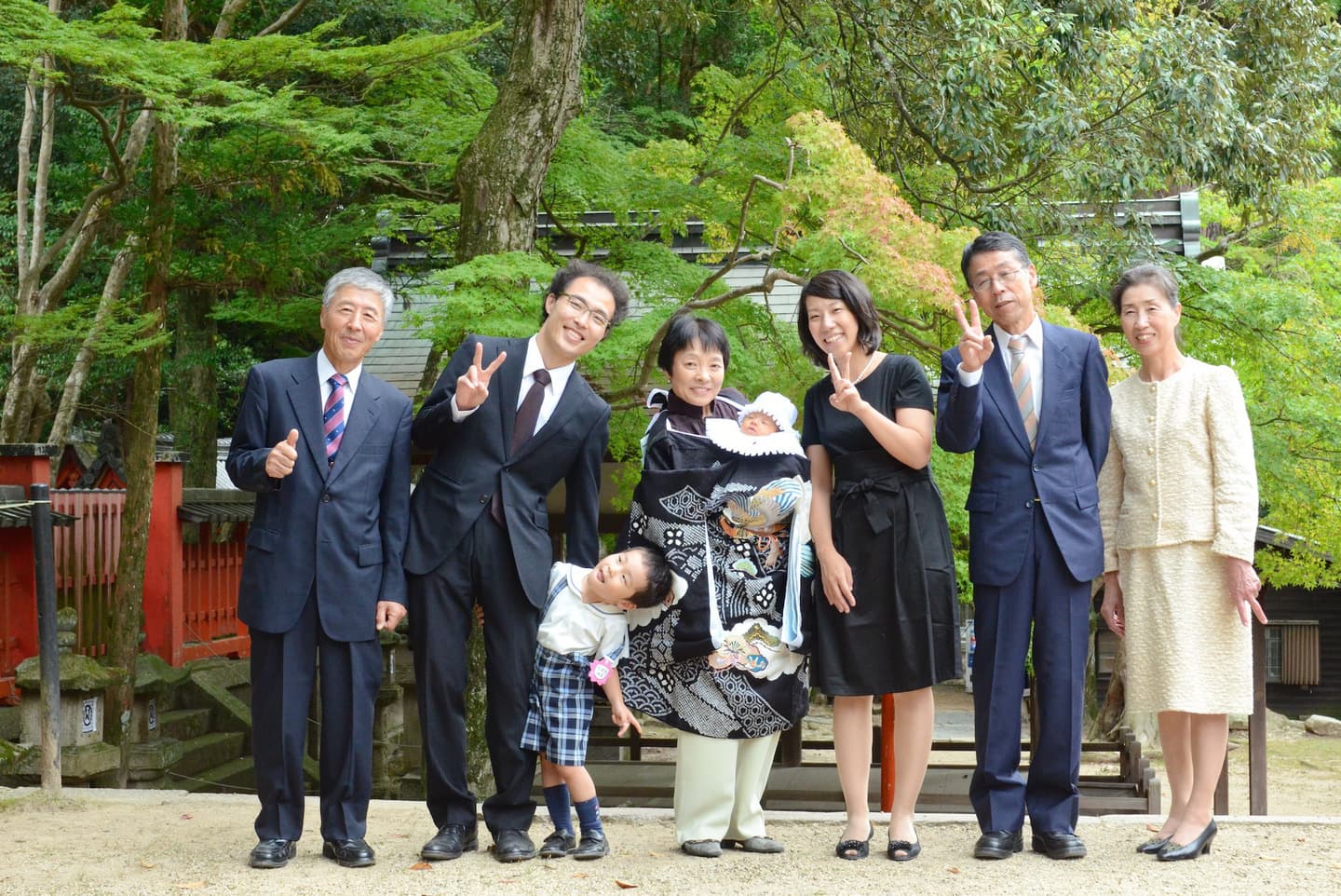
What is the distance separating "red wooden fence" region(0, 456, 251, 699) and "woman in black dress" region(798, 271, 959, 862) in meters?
5.63

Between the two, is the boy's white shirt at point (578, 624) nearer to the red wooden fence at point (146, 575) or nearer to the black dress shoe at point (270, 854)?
the black dress shoe at point (270, 854)

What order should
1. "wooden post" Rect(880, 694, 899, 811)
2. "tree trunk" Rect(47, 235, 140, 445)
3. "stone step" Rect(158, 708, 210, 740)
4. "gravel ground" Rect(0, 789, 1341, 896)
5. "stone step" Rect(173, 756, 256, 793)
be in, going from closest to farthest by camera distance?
"gravel ground" Rect(0, 789, 1341, 896), "wooden post" Rect(880, 694, 899, 811), "stone step" Rect(173, 756, 256, 793), "stone step" Rect(158, 708, 210, 740), "tree trunk" Rect(47, 235, 140, 445)

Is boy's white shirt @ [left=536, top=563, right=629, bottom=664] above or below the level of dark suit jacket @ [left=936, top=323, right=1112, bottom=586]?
below

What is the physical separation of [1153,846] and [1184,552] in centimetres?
97

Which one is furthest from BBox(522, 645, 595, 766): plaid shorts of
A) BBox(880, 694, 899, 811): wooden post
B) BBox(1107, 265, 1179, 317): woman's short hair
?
BBox(1107, 265, 1179, 317): woman's short hair

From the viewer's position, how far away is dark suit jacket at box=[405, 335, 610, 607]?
3.88m

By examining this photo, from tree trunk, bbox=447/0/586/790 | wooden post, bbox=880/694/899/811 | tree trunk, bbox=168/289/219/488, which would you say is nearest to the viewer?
wooden post, bbox=880/694/899/811

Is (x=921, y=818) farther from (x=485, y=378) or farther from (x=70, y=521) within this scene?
(x=70, y=521)

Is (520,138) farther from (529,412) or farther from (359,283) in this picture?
(529,412)

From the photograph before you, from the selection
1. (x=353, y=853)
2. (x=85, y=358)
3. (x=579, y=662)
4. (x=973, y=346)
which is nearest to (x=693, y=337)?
(x=973, y=346)

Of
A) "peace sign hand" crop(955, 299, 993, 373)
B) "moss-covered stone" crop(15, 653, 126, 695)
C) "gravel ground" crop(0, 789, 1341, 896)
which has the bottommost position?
"gravel ground" crop(0, 789, 1341, 896)

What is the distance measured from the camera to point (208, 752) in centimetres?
857

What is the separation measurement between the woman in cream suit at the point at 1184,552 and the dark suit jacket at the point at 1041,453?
16cm

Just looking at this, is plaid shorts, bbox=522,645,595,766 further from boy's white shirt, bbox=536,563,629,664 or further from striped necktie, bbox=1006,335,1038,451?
striped necktie, bbox=1006,335,1038,451
